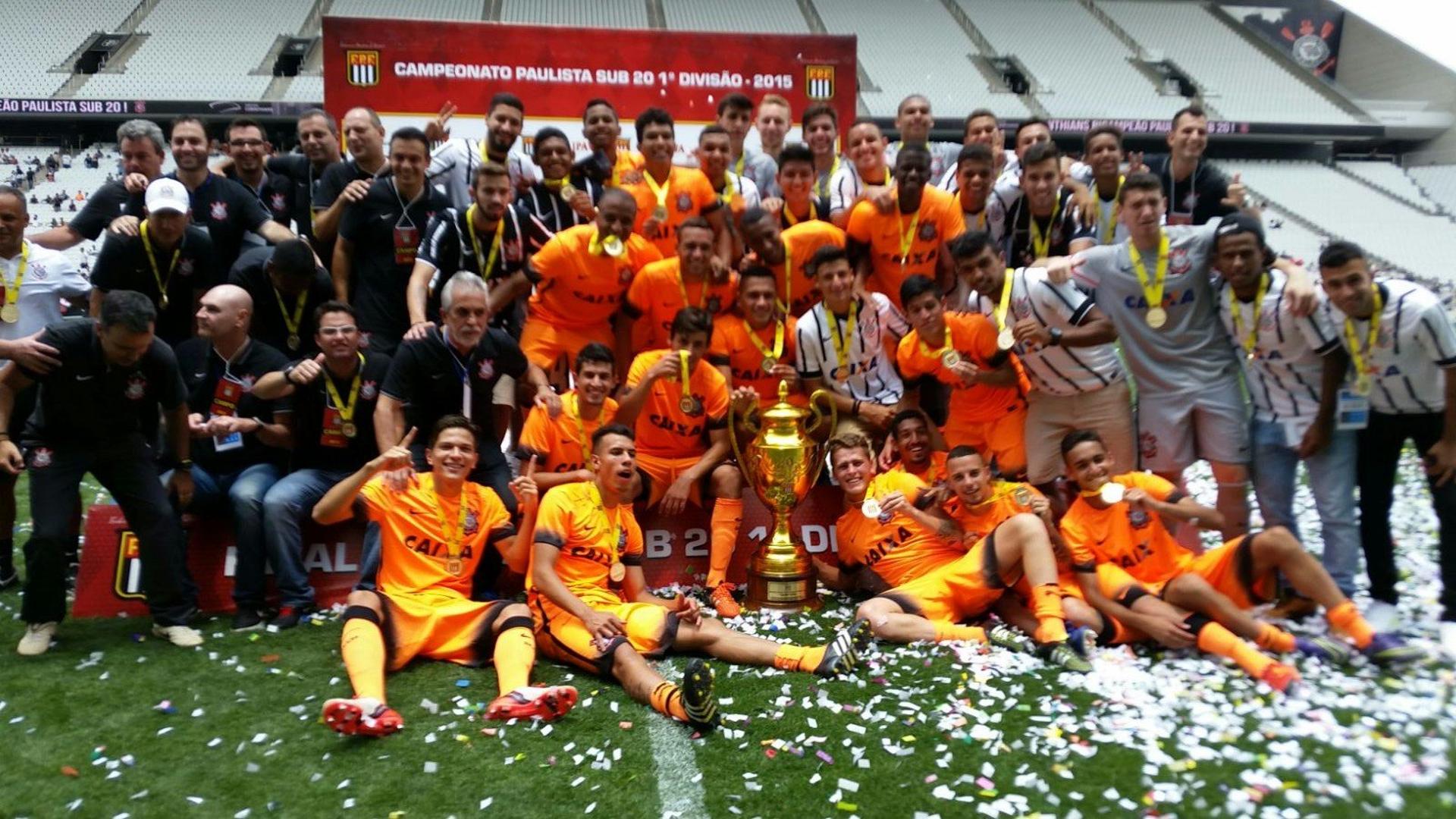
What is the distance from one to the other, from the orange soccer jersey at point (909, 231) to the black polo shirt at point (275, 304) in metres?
3.82

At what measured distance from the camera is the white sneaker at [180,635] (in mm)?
5402

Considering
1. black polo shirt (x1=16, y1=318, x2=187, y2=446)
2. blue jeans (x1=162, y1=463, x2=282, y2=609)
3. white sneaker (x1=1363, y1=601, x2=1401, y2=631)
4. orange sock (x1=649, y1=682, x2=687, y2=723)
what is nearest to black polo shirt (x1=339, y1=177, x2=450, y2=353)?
blue jeans (x1=162, y1=463, x2=282, y2=609)

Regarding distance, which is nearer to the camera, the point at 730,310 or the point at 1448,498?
the point at 1448,498

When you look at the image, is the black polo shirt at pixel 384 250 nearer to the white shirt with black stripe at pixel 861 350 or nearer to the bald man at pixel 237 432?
the bald man at pixel 237 432

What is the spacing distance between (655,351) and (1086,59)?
1443 inches

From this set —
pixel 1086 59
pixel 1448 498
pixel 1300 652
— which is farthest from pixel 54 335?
pixel 1086 59

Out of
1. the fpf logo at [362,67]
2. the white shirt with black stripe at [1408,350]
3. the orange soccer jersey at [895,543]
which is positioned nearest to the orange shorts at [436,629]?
the orange soccer jersey at [895,543]

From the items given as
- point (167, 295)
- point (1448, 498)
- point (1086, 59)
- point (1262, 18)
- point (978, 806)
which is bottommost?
point (978, 806)

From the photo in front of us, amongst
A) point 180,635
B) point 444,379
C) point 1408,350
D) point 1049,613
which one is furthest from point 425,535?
point 1408,350

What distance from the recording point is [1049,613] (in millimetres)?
5156

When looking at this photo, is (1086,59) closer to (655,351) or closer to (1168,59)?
(1168,59)

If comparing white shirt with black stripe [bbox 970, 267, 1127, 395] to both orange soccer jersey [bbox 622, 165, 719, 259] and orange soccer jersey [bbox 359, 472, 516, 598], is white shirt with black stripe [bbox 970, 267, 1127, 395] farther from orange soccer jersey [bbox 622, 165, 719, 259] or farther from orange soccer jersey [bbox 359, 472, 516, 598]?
orange soccer jersey [bbox 359, 472, 516, 598]

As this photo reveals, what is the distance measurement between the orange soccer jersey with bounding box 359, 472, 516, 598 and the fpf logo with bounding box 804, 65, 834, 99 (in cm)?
1131

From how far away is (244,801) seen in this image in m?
3.83
